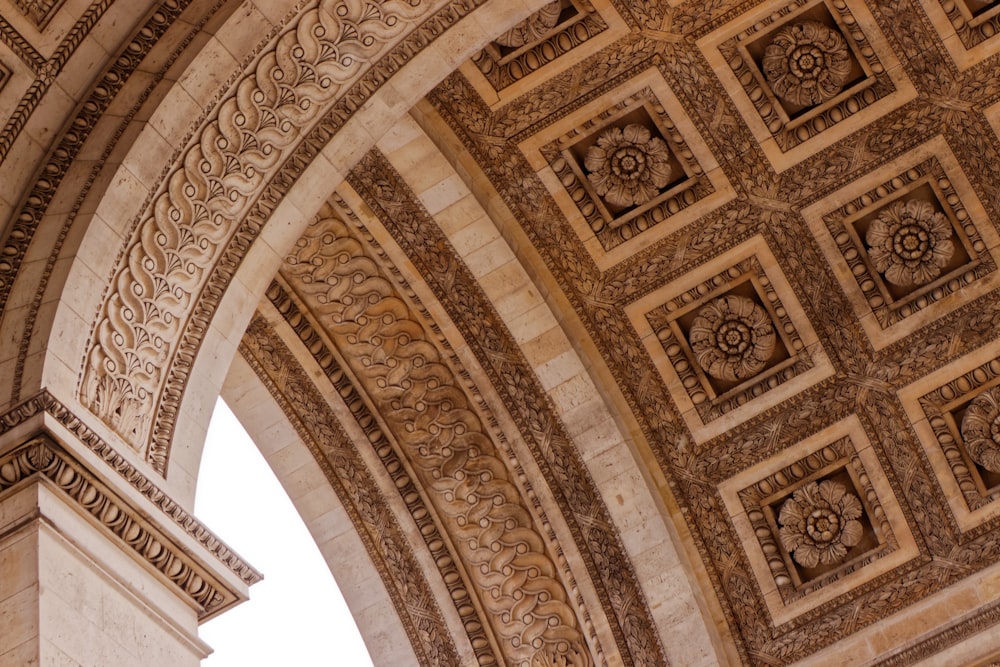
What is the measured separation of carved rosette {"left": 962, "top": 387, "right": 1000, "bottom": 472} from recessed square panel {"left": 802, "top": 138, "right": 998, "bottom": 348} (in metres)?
0.79

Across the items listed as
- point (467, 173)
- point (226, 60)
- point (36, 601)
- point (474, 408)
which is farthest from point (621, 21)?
point (36, 601)

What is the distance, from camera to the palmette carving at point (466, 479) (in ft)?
40.4

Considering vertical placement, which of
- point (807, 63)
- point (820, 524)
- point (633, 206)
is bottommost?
point (820, 524)

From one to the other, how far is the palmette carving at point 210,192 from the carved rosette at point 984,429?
6073mm

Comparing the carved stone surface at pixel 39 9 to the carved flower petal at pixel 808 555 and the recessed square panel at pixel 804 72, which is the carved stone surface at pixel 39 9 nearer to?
the recessed square panel at pixel 804 72

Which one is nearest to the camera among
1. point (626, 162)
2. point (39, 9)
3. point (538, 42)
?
point (39, 9)

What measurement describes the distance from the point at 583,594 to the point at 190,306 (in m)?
5.61

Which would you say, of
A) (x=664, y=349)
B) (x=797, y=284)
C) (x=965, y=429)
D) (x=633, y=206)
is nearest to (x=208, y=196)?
(x=633, y=206)

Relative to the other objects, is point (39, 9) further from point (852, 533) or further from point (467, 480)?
point (852, 533)

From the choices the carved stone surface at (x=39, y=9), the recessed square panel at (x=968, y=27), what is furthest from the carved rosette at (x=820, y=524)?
the carved stone surface at (x=39, y=9)

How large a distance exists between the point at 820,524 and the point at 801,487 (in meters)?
0.35

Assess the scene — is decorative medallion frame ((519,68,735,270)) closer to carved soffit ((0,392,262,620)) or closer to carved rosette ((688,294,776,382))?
carved rosette ((688,294,776,382))

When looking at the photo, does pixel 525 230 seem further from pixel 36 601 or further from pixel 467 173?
pixel 36 601

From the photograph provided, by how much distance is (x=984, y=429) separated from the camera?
12.1 meters
